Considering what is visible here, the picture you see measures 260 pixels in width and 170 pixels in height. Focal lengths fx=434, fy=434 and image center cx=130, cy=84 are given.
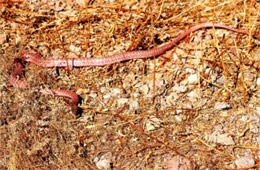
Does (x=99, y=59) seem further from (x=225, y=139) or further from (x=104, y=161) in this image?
(x=225, y=139)

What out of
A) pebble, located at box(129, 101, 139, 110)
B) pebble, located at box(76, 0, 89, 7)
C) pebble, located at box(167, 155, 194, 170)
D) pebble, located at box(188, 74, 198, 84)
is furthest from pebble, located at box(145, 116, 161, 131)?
pebble, located at box(76, 0, 89, 7)

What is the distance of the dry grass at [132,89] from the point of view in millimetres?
3609

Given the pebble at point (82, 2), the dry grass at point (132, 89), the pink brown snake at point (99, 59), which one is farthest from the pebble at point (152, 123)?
the pebble at point (82, 2)

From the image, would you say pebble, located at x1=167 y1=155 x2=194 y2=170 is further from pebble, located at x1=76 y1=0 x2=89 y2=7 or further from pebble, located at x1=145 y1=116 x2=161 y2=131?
pebble, located at x1=76 y1=0 x2=89 y2=7

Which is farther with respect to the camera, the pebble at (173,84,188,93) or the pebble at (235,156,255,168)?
the pebble at (173,84,188,93)

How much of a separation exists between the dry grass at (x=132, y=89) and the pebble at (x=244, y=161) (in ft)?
0.10

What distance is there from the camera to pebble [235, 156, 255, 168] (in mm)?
3465

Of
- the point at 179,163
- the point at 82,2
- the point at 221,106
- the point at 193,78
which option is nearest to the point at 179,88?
the point at 193,78

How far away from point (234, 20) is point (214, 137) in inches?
53.6

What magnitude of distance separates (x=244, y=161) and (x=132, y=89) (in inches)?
47.6

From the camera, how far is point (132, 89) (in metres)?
4.06

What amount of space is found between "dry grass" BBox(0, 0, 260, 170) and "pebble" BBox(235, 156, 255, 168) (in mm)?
30

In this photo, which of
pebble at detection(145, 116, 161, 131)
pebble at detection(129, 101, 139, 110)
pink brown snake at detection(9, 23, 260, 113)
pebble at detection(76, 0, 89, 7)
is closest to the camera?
pebble at detection(145, 116, 161, 131)

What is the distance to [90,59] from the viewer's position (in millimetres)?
4281
